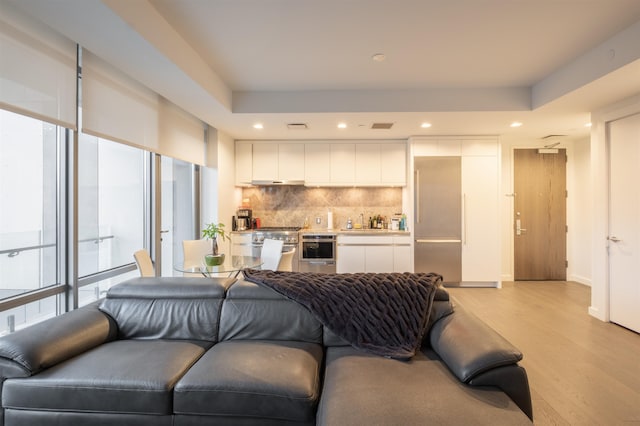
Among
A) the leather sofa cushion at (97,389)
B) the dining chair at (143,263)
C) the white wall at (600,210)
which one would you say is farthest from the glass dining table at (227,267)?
the white wall at (600,210)

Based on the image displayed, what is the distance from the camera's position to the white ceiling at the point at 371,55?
2254 millimetres

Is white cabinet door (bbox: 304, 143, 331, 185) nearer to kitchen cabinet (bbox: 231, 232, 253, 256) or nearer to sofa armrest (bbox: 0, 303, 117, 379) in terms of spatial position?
kitchen cabinet (bbox: 231, 232, 253, 256)

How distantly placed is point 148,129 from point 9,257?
169cm

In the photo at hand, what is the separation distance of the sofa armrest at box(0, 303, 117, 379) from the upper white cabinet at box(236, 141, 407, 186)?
367 centimetres

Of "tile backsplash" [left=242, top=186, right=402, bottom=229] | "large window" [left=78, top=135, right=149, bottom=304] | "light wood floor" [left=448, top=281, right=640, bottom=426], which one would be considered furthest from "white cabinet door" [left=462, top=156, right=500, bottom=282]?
"large window" [left=78, top=135, right=149, bottom=304]

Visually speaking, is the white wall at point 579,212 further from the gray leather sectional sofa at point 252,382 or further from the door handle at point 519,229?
the gray leather sectional sofa at point 252,382

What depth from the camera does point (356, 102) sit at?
393 cm

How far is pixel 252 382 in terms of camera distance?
1.53 meters

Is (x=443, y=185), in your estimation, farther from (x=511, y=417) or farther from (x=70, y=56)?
(x=70, y=56)

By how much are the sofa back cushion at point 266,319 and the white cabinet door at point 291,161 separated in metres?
3.45

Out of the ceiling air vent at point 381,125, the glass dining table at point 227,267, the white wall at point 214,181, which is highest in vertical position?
the ceiling air vent at point 381,125

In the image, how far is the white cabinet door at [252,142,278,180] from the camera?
542cm

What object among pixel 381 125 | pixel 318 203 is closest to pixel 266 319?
pixel 381 125

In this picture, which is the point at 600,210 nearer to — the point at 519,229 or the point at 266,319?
the point at 519,229
